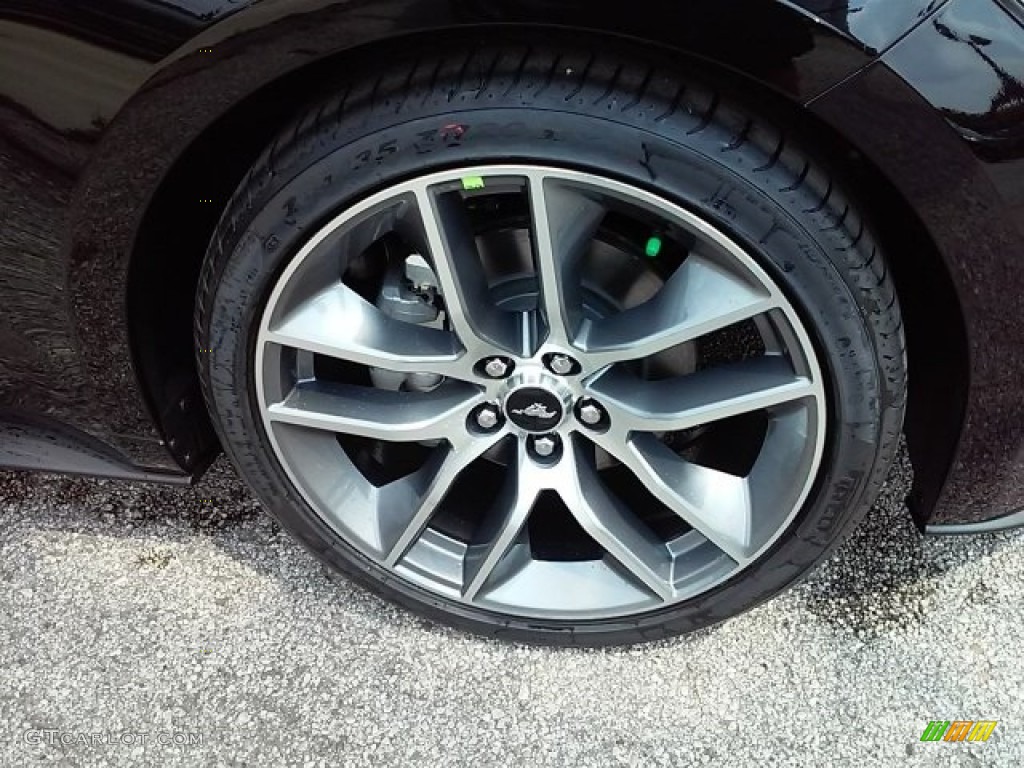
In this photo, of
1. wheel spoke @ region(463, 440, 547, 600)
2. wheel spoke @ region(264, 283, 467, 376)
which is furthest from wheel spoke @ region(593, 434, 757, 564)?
wheel spoke @ region(264, 283, 467, 376)

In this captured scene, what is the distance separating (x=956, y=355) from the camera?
4.84 ft

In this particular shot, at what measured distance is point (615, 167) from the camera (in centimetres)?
132

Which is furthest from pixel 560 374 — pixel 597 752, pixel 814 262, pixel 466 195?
pixel 597 752

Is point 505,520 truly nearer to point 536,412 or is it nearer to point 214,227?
point 536,412

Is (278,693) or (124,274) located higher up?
(124,274)

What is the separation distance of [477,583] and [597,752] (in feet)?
1.15

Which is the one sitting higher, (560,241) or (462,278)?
(560,241)

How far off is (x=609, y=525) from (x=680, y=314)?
42cm

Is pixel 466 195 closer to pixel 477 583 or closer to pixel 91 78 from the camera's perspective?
pixel 91 78

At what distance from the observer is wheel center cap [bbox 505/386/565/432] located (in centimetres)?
158
